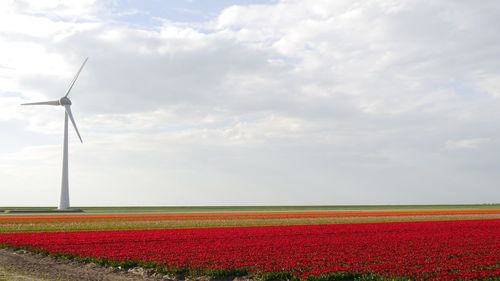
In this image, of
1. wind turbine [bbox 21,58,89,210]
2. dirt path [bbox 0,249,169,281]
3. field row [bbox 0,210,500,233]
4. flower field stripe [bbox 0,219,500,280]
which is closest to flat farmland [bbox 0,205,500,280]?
flower field stripe [bbox 0,219,500,280]

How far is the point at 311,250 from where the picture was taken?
32.3 meters

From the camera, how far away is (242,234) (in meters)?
43.7

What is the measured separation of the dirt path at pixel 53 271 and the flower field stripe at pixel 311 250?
145 centimetres

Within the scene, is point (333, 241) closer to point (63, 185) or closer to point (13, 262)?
point (13, 262)

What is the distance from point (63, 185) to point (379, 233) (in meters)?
75.7

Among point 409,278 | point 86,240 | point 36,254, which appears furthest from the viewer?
point 86,240

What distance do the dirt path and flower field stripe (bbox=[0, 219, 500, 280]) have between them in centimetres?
145

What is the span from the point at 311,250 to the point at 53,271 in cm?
1462

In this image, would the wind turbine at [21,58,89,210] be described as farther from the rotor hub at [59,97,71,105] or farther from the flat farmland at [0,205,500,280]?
the flat farmland at [0,205,500,280]

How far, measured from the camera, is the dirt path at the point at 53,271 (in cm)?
2525

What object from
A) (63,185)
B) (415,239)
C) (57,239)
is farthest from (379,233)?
(63,185)

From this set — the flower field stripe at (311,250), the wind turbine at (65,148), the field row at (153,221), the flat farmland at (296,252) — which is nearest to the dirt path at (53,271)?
the flat farmland at (296,252)

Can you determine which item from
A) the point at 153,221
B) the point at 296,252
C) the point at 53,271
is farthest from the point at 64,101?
the point at 296,252

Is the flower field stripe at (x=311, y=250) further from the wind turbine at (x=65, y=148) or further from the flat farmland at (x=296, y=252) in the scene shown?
the wind turbine at (x=65, y=148)
